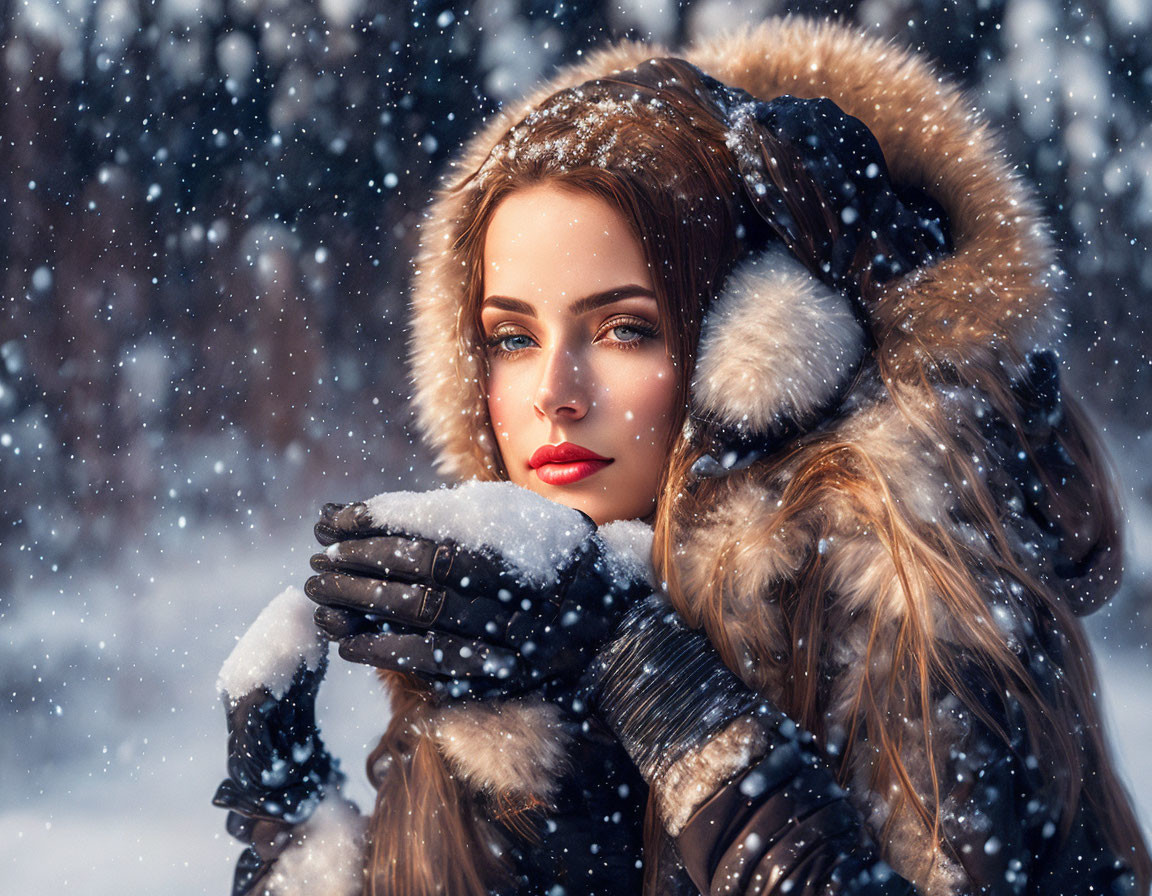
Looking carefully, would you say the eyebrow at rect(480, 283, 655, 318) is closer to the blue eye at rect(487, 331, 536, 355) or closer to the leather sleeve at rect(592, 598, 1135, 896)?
the blue eye at rect(487, 331, 536, 355)

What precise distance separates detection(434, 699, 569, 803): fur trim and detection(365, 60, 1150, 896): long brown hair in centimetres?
5

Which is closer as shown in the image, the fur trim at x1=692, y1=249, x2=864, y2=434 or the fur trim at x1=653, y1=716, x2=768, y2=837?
the fur trim at x1=653, y1=716, x2=768, y2=837

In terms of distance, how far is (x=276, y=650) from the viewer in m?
1.09

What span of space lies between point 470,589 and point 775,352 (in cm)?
42

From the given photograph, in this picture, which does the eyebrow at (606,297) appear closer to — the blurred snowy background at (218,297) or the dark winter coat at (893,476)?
the dark winter coat at (893,476)

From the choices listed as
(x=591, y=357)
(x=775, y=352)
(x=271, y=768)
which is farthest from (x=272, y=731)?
(x=775, y=352)

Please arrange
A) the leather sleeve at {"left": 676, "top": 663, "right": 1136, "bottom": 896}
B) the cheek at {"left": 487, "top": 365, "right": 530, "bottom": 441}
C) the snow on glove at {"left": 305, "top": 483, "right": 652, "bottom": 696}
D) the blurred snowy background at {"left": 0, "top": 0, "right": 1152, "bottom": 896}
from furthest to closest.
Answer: the blurred snowy background at {"left": 0, "top": 0, "right": 1152, "bottom": 896} → the cheek at {"left": 487, "top": 365, "right": 530, "bottom": 441} → the snow on glove at {"left": 305, "top": 483, "right": 652, "bottom": 696} → the leather sleeve at {"left": 676, "top": 663, "right": 1136, "bottom": 896}

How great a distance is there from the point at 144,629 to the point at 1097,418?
61.0 inches

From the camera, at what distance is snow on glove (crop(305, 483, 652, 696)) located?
0.89 meters

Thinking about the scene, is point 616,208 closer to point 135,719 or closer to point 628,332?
point 628,332

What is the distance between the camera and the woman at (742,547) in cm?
83

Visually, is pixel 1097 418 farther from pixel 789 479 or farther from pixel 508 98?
pixel 508 98

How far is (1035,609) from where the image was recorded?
0.92 meters

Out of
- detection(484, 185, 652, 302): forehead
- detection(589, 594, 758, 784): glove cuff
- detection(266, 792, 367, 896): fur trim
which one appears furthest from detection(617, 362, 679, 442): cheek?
detection(266, 792, 367, 896): fur trim
